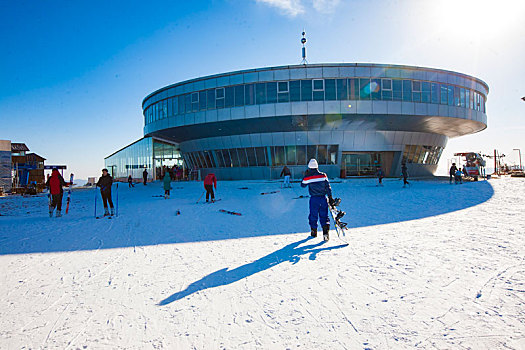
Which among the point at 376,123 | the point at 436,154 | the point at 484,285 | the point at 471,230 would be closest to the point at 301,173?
the point at 376,123

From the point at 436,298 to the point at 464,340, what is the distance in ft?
2.81

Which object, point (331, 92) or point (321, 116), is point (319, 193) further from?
point (331, 92)

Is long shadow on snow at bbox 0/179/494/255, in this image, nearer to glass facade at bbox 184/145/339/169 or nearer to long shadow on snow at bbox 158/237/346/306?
long shadow on snow at bbox 158/237/346/306

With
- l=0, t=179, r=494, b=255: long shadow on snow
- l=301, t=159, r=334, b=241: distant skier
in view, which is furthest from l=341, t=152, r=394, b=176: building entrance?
l=301, t=159, r=334, b=241: distant skier

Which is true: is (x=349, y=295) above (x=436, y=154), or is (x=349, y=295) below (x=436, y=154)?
below

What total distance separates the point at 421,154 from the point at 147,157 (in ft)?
101

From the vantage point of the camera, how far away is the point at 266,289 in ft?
12.2

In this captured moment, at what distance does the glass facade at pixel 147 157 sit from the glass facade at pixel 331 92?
9.92 metres

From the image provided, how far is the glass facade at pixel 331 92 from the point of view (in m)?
26.3

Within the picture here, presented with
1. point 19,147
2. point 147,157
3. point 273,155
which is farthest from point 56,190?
point 19,147

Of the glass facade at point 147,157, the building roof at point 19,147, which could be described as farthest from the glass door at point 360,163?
the building roof at point 19,147

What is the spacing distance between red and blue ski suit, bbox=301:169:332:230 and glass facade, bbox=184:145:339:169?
23.1m

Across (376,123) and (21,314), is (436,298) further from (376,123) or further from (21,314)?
(376,123)

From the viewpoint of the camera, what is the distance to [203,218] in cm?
938
